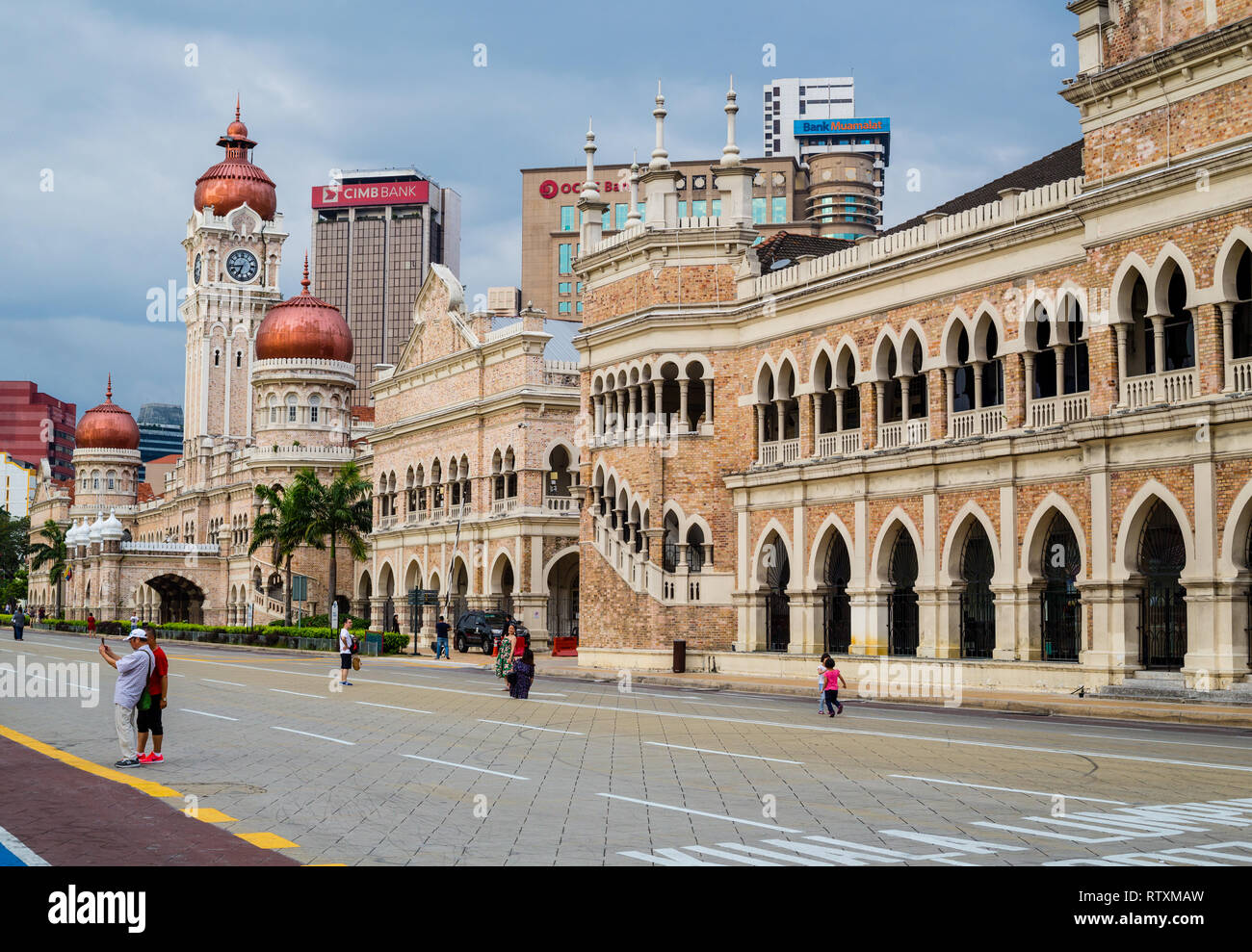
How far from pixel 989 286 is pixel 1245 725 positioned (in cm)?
1320

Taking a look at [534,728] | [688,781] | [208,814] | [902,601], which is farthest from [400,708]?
[902,601]

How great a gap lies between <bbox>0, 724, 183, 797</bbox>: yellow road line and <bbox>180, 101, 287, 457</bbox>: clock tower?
89746mm

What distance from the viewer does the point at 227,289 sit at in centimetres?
10838

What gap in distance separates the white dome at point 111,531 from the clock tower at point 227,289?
595 inches

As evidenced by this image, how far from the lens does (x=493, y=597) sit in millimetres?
59875

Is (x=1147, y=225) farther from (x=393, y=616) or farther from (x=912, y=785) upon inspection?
(x=393, y=616)

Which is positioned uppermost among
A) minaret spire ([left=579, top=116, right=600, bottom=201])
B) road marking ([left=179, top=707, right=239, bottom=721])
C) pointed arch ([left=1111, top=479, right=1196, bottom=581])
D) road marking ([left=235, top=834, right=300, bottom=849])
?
minaret spire ([left=579, top=116, right=600, bottom=201])

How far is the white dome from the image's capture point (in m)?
92.4

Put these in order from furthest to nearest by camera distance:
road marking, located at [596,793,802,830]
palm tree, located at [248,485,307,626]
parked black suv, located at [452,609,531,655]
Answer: palm tree, located at [248,485,307,626] → parked black suv, located at [452,609,531,655] → road marking, located at [596,793,802,830]

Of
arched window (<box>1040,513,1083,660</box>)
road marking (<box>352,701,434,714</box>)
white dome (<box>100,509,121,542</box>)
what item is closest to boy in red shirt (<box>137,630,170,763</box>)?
road marking (<box>352,701,434,714</box>)

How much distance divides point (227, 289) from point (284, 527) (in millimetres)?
43988

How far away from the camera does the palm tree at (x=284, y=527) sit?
69.2 m

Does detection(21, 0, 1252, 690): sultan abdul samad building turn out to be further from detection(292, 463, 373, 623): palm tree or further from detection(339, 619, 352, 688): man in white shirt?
detection(339, 619, 352, 688): man in white shirt
